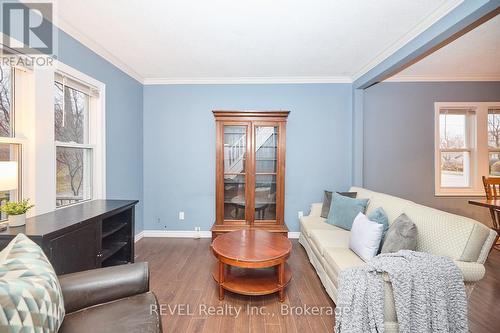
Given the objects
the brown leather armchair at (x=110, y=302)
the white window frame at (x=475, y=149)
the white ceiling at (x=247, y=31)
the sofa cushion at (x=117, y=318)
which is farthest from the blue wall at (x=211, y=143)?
the sofa cushion at (x=117, y=318)

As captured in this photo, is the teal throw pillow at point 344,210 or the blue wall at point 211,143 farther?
the blue wall at point 211,143

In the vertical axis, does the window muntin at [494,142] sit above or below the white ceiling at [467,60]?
below

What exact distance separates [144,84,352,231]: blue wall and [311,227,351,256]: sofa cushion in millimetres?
1019

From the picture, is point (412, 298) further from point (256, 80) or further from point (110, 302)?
A: point (256, 80)

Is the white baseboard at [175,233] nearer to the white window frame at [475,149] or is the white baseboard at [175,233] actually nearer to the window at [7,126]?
the window at [7,126]

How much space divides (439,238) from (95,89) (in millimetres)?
3561

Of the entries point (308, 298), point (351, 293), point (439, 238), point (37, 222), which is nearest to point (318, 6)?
point (439, 238)

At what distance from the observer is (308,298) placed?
Result: 199 cm

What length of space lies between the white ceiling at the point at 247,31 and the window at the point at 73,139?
20.6 inches

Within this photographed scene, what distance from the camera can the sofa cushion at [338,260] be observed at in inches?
68.1

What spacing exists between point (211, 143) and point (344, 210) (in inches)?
84.7

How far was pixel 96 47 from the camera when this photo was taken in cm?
245

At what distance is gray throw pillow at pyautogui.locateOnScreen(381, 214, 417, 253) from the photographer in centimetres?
162

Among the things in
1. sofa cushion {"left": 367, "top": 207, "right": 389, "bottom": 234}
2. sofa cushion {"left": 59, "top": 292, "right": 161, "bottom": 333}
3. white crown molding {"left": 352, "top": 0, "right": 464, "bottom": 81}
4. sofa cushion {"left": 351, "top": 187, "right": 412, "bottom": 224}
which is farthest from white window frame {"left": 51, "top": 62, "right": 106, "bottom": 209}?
white crown molding {"left": 352, "top": 0, "right": 464, "bottom": 81}
